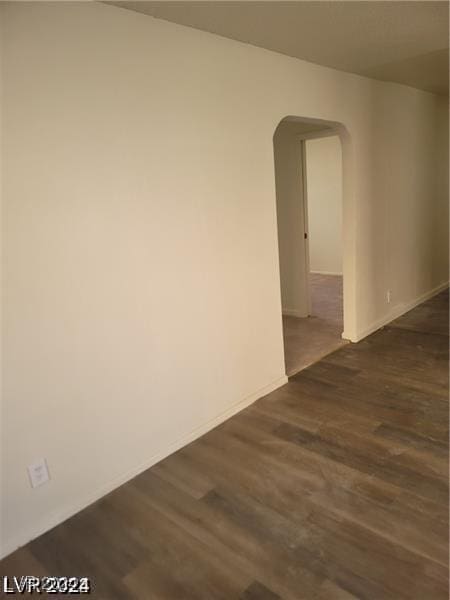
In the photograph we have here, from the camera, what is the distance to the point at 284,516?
196 cm

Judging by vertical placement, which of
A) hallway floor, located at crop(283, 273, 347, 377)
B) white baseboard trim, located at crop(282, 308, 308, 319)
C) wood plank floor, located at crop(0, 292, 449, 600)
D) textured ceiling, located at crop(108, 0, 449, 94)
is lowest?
wood plank floor, located at crop(0, 292, 449, 600)

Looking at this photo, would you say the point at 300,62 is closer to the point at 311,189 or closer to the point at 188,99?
the point at 188,99

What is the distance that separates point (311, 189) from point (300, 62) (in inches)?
179

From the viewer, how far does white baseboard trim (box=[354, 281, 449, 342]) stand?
421 cm

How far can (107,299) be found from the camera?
6.91 feet

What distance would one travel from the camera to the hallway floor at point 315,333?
12.4 ft

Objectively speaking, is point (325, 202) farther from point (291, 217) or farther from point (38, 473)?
point (38, 473)

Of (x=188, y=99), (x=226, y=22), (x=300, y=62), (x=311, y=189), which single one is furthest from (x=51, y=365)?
(x=311, y=189)

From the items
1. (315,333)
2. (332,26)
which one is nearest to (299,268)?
(315,333)

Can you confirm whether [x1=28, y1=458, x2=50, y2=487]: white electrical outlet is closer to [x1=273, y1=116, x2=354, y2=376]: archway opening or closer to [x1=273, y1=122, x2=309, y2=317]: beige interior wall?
[x1=273, y1=116, x2=354, y2=376]: archway opening

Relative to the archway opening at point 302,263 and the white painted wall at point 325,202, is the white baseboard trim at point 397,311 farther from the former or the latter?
the white painted wall at point 325,202

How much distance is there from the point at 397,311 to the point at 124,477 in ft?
11.9

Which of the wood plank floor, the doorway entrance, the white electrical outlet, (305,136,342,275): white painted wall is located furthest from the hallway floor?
the white electrical outlet

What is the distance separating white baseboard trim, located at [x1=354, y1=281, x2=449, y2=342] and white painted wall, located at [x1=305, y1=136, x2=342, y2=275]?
6.24 ft
